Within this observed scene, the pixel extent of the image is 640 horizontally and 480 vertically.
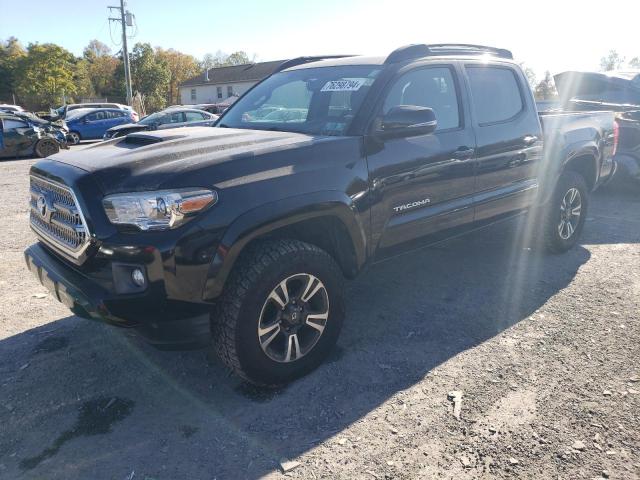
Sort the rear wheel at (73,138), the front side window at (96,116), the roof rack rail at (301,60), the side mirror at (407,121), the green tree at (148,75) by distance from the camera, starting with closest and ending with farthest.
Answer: the side mirror at (407,121) → the roof rack rail at (301,60) → the rear wheel at (73,138) → the front side window at (96,116) → the green tree at (148,75)

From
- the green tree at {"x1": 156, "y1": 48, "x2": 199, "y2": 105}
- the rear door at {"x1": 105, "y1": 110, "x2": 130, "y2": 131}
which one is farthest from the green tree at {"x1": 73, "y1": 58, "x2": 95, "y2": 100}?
the rear door at {"x1": 105, "y1": 110, "x2": 130, "y2": 131}

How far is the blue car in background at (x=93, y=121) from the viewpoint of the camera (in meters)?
20.7

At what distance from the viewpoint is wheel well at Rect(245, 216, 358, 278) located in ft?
10.2

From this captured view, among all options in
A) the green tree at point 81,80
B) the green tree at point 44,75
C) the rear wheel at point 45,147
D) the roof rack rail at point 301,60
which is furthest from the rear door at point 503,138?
the green tree at point 81,80

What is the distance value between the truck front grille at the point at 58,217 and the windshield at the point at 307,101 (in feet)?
4.89

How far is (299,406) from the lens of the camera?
289 centimetres

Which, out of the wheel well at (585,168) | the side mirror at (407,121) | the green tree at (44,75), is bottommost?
the wheel well at (585,168)

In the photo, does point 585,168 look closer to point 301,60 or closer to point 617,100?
point 301,60

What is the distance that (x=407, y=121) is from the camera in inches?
127

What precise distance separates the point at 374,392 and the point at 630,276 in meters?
3.21

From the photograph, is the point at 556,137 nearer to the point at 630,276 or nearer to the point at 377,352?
the point at 630,276

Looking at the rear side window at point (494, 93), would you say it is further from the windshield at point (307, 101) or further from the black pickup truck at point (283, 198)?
the windshield at point (307, 101)

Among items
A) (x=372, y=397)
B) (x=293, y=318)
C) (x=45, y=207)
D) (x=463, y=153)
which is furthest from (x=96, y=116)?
(x=372, y=397)

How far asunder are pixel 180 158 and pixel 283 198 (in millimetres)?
595
